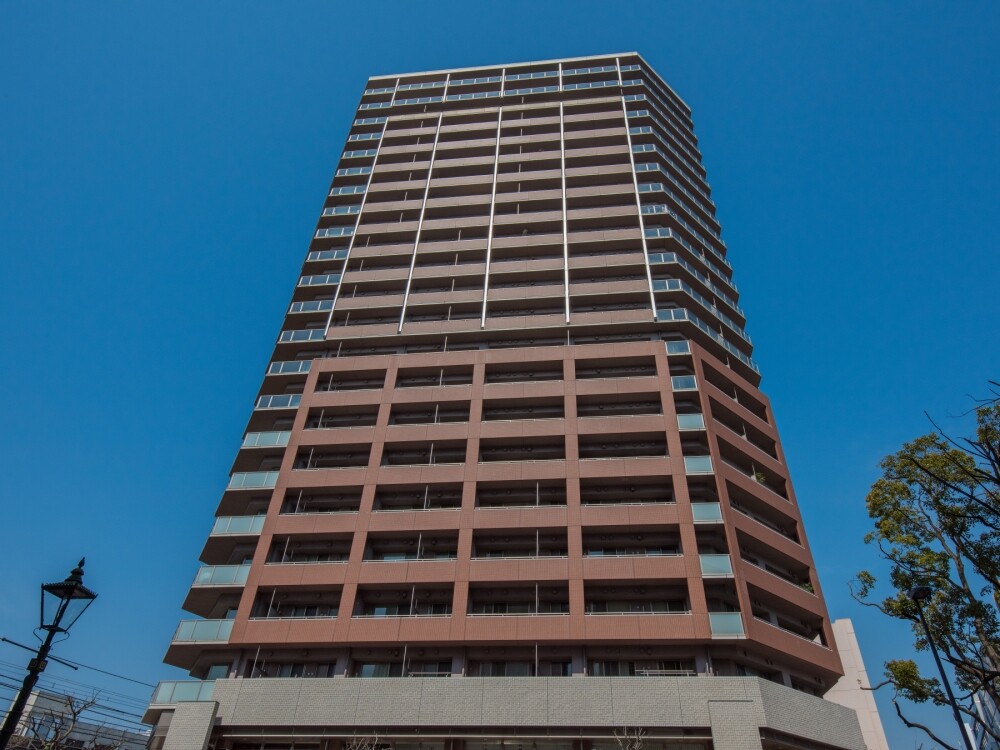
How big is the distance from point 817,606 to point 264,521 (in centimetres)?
2980

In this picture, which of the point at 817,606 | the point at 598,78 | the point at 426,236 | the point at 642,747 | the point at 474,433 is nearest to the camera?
the point at 642,747

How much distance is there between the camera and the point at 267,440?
1529 inches

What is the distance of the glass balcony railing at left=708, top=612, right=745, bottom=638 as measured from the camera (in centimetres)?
2838

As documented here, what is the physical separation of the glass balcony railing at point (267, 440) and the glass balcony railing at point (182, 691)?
43.5 ft

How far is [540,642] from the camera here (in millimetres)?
29219

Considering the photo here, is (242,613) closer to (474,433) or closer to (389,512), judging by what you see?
(389,512)

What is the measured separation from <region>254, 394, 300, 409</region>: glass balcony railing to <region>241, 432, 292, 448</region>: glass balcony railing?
7.09ft

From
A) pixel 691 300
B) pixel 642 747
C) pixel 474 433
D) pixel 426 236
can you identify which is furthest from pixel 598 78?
pixel 642 747

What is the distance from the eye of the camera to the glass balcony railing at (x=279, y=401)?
40656 millimetres

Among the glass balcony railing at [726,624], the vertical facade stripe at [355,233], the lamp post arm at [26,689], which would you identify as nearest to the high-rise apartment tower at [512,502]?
the glass balcony railing at [726,624]

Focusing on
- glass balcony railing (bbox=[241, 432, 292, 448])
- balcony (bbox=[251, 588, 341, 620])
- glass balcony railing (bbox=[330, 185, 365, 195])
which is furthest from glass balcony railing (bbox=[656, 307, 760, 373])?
glass balcony railing (bbox=[330, 185, 365, 195])

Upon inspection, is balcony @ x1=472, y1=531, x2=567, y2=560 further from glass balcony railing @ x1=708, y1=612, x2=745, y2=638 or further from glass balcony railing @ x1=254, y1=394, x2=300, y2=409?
glass balcony railing @ x1=254, y1=394, x2=300, y2=409

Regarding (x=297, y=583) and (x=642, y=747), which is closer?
(x=642, y=747)

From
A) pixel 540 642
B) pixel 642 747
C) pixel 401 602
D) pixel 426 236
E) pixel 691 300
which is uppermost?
pixel 426 236
